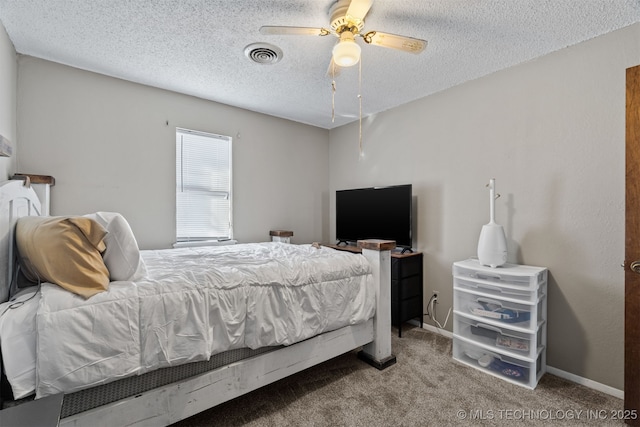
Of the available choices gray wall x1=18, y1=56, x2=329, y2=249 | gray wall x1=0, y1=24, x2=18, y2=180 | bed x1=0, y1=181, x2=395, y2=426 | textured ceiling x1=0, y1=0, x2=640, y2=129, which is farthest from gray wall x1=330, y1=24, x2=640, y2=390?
gray wall x1=0, y1=24, x2=18, y2=180

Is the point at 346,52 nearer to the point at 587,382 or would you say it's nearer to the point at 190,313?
the point at 190,313

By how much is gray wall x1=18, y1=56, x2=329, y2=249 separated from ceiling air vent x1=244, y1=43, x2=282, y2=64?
122cm

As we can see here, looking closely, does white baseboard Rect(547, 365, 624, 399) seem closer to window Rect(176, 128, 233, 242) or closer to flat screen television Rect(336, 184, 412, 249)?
flat screen television Rect(336, 184, 412, 249)

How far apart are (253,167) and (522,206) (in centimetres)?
285

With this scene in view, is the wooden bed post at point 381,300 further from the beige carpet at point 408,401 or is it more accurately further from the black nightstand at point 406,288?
the black nightstand at point 406,288

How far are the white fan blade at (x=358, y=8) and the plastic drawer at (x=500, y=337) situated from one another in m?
2.28

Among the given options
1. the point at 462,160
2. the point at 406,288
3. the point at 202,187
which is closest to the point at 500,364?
the point at 406,288

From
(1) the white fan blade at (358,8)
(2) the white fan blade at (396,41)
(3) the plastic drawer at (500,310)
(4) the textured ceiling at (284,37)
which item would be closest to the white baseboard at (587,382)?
(3) the plastic drawer at (500,310)

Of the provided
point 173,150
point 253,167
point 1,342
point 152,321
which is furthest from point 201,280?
point 253,167

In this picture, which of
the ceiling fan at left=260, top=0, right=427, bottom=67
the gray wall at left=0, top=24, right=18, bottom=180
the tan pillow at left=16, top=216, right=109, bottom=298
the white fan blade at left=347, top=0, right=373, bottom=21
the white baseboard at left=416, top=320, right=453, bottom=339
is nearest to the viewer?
the tan pillow at left=16, top=216, right=109, bottom=298

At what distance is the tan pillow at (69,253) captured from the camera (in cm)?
120

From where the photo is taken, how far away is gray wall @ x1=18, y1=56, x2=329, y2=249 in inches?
96.0

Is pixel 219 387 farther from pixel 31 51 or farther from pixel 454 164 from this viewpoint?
pixel 31 51

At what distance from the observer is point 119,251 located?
139cm
